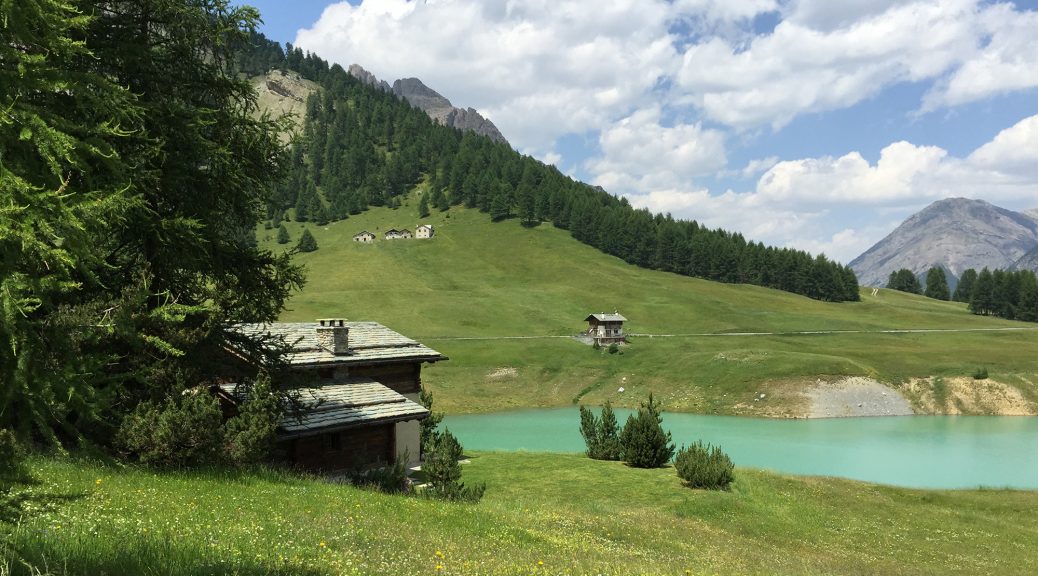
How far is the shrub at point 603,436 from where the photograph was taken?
39.5m

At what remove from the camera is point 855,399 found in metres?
73.3

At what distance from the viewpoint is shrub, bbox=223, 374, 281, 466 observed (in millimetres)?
18219

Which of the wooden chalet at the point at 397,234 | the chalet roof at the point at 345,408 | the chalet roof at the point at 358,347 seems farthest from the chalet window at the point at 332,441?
the wooden chalet at the point at 397,234

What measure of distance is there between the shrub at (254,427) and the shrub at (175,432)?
56cm

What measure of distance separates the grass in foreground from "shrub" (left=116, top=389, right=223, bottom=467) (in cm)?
81

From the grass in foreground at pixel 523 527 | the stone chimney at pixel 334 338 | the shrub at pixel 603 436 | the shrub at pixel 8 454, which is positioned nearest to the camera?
the shrub at pixel 8 454

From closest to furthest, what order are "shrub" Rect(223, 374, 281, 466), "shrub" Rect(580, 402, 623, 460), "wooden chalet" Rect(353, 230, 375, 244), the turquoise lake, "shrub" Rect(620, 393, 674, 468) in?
1. "shrub" Rect(223, 374, 281, 466)
2. "shrub" Rect(620, 393, 674, 468)
3. "shrub" Rect(580, 402, 623, 460)
4. the turquoise lake
5. "wooden chalet" Rect(353, 230, 375, 244)

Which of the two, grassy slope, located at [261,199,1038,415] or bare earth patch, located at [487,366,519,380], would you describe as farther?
bare earth patch, located at [487,366,519,380]

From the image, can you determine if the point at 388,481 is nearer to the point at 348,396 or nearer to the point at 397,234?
the point at 348,396

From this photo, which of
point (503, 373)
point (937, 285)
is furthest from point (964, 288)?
point (503, 373)

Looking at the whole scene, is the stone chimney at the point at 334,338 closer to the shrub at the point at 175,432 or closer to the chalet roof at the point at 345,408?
the chalet roof at the point at 345,408

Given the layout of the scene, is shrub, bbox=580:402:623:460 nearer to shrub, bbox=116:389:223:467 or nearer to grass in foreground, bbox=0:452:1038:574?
grass in foreground, bbox=0:452:1038:574

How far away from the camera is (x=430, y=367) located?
8850 cm

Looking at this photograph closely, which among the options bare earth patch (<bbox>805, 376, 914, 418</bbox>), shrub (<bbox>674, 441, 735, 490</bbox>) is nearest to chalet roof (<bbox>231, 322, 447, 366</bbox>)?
shrub (<bbox>674, 441, 735, 490</bbox>)
